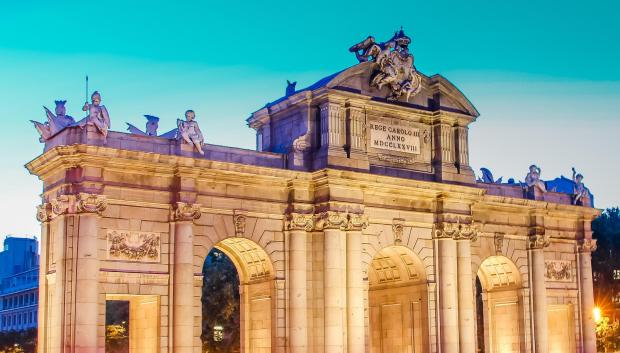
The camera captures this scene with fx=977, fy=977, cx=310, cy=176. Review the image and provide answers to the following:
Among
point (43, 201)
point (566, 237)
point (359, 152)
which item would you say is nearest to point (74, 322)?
point (43, 201)

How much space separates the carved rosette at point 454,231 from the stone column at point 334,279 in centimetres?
Result: 523

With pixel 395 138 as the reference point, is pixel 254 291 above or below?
below

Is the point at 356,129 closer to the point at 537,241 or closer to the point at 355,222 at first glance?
the point at 355,222

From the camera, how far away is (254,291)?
39938mm

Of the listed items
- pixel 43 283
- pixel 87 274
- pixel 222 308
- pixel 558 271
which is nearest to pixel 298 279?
pixel 87 274

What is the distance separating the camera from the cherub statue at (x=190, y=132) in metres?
36.2

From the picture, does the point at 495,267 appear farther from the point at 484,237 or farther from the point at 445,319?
the point at 445,319

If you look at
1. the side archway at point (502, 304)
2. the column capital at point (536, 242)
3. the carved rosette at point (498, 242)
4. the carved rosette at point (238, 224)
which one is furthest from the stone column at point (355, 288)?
the column capital at point (536, 242)

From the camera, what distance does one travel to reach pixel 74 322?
3291 cm

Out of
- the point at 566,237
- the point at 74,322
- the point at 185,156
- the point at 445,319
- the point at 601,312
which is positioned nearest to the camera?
the point at 74,322

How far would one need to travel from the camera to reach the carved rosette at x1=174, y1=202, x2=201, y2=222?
35469 millimetres

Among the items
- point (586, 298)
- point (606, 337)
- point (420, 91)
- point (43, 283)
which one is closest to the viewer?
point (43, 283)

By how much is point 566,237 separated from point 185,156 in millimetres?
21797

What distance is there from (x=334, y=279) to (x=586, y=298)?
16550 mm
